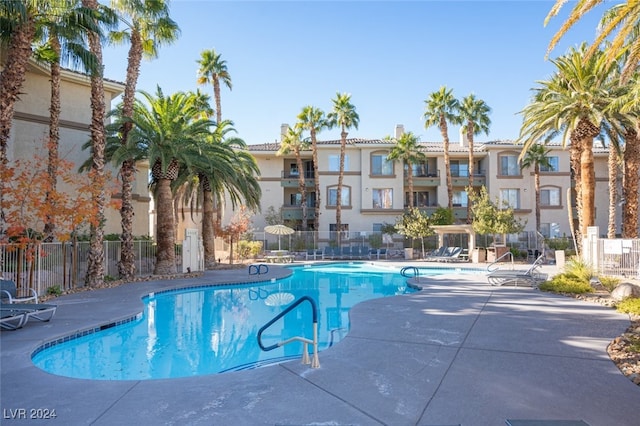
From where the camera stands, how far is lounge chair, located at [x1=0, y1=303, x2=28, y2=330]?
791 centimetres

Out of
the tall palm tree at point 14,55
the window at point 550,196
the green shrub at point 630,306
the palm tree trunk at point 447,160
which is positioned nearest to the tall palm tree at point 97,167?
the tall palm tree at point 14,55

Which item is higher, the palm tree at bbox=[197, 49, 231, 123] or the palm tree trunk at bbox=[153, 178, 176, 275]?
the palm tree at bbox=[197, 49, 231, 123]

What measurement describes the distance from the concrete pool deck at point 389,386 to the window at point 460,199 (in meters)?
32.2

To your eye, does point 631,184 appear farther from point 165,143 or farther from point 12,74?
point 12,74

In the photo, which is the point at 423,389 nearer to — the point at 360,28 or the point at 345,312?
the point at 345,312

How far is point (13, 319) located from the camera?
7992 mm

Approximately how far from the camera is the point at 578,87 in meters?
19.7

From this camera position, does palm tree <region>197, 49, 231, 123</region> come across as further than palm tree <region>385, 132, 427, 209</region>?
No

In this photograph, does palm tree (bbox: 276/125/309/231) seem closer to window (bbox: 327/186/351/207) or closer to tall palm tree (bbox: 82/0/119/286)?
window (bbox: 327/186/351/207)

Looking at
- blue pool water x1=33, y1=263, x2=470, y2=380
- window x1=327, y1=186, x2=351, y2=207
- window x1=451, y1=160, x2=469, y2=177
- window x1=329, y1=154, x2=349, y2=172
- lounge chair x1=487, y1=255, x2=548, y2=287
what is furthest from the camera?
window x1=451, y1=160, x2=469, y2=177

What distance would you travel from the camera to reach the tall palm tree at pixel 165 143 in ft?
56.7

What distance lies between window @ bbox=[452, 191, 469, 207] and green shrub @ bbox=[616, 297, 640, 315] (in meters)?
30.1

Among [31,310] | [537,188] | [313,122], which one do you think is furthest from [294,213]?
[31,310]

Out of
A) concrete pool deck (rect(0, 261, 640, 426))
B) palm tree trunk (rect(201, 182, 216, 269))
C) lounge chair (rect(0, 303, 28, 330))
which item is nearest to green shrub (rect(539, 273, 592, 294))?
concrete pool deck (rect(0, 261, 640, 426))
